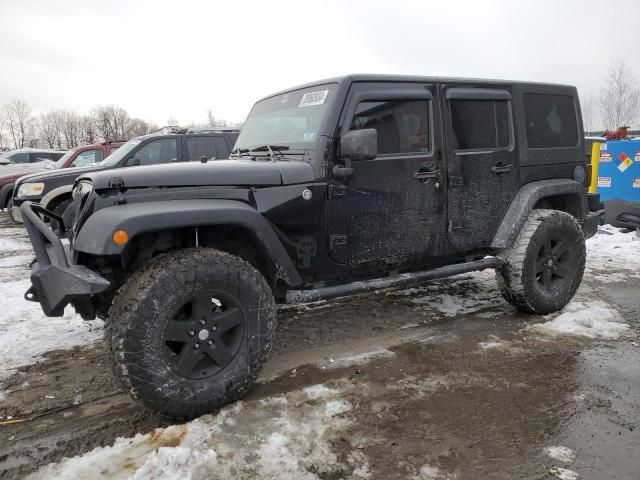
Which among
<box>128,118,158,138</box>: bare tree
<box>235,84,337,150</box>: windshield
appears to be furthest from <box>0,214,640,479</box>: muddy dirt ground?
<box>128,118,158,138</box>: bare tree

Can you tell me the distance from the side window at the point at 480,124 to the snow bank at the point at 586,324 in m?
1.65

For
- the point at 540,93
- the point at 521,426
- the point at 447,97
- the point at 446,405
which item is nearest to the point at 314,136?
the point at 447,97

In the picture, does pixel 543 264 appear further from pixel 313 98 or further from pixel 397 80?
pixel 313 98

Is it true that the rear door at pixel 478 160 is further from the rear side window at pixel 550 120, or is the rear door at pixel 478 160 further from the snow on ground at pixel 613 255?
the snow on ground at pixel 613 255

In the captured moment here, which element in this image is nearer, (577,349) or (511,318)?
(577,349)

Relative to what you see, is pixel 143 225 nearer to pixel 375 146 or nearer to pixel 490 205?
A: pixel 375 146

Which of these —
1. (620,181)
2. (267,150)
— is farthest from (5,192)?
(620,181)

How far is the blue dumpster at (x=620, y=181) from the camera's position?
8959mm

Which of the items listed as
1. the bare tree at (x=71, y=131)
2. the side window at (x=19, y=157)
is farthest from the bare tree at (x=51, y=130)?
the side window at (x=19, y=157)

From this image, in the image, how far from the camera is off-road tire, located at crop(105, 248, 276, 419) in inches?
102

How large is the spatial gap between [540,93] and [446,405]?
127 inches

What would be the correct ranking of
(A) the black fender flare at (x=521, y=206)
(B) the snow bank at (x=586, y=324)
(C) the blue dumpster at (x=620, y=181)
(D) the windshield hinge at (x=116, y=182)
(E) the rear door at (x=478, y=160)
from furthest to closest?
(C) the blue dumpster at (x=620, y=181), (A) the black fender flare at (x=521, y=206), (B) the snow bank at (x=586, y=324), (E) the rear door at (x=478, y=160), (D) the windshield hinge at (x=116, y=182)

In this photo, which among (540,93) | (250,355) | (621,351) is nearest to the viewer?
(250,355)

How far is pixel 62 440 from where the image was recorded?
8.84 ft
